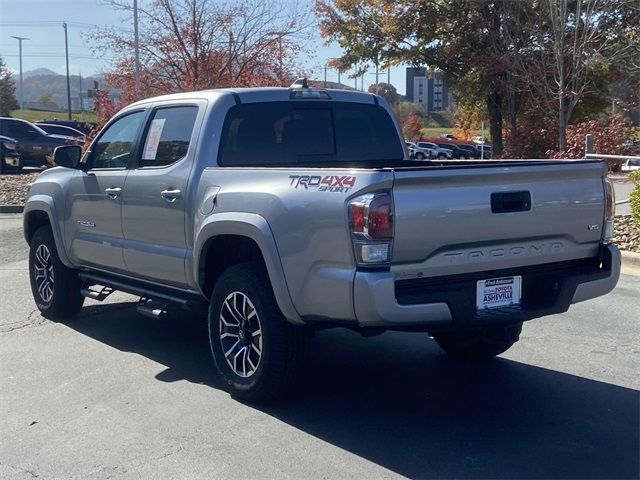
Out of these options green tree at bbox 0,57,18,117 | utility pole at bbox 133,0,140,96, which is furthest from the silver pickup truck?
green tree at bbox 0,57,18,117

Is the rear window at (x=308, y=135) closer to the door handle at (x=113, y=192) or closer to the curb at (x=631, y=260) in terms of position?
the door handle at (x=113, y=192)

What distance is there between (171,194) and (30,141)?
22.4 m

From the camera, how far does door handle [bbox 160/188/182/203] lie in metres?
5.86

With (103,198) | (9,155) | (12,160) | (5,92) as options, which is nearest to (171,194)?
(103,198)

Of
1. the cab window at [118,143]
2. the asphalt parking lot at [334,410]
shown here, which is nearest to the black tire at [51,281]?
the asphalt parking lot at [334,410]

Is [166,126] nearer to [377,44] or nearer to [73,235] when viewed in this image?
[73,235]

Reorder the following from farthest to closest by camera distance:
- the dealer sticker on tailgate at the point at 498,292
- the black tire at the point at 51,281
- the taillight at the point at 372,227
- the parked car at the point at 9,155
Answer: the parked car at the point at 9,155
the black tire at the point at 51,281
the dealer sticker on tailgate at the point at 498,292
the taillight at the point at 372,227

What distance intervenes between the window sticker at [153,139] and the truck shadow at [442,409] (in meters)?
1.57

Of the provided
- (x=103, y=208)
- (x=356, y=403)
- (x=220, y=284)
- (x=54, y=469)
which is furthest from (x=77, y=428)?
(x=103, y=208)

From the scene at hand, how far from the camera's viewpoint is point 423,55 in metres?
28.2

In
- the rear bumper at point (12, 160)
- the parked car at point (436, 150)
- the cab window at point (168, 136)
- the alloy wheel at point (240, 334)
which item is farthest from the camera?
the parked car at point (436, 150)

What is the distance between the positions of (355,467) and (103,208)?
342 cm

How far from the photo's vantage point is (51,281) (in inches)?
308

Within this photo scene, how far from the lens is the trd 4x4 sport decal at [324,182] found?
4.54 m
